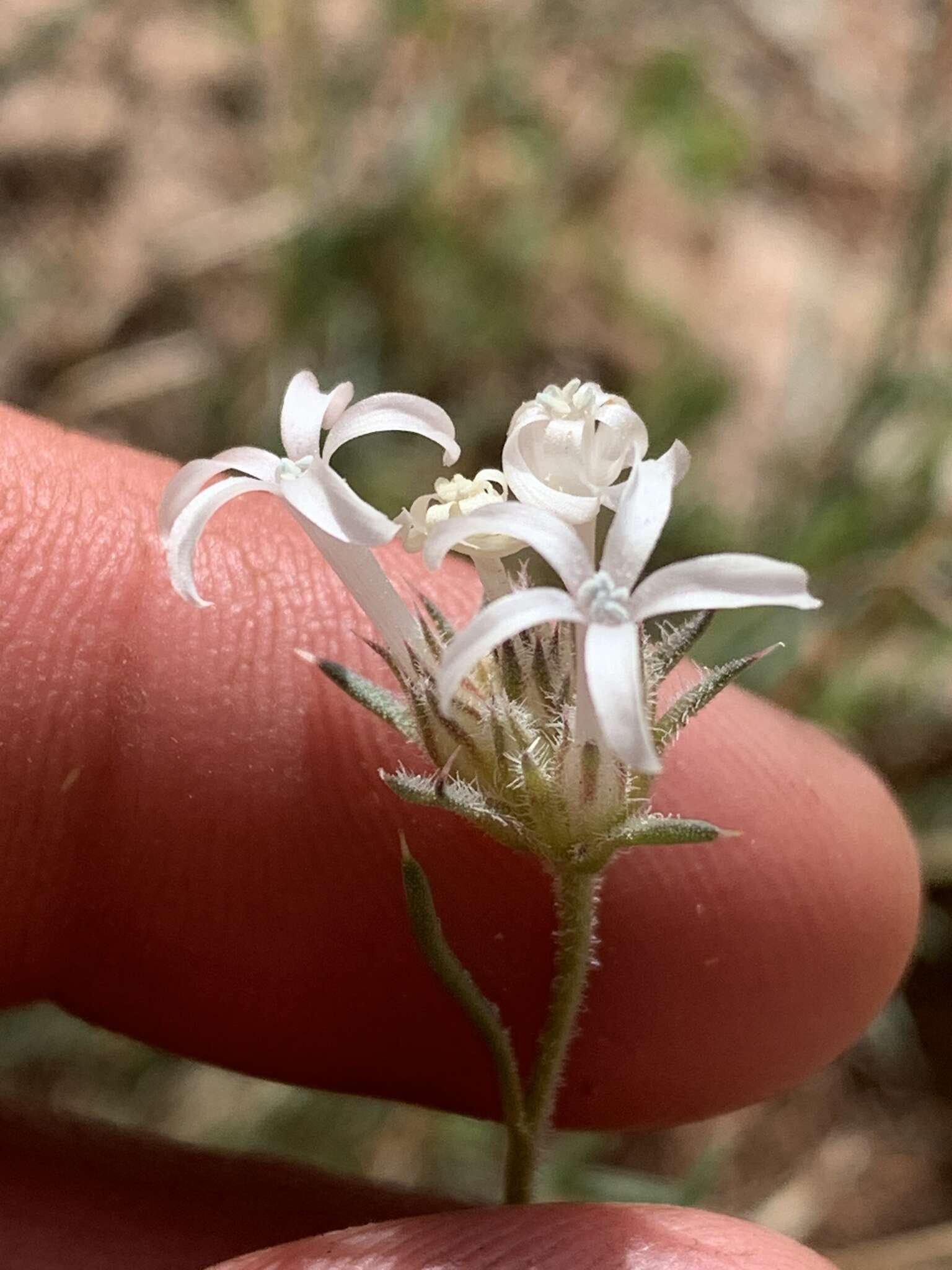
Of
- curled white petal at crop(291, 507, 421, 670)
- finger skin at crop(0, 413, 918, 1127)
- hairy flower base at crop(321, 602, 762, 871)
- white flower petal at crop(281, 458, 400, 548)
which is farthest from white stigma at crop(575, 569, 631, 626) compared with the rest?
finger skin at crop(0, 413, 918, 1127)

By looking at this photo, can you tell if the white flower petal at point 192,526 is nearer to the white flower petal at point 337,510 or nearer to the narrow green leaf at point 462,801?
the white flower petal at point 337,510

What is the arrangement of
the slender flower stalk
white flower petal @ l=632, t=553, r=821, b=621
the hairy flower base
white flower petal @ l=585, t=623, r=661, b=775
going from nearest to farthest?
white flower petal @ l=585, t=623, r=661, b=775 → white flower petal @ l=632, t=553, r=821, b=621 → the slender flower stalk → the hairy flower base

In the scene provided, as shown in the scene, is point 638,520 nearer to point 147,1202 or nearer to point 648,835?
point 648,835

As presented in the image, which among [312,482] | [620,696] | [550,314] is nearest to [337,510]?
[312,482]

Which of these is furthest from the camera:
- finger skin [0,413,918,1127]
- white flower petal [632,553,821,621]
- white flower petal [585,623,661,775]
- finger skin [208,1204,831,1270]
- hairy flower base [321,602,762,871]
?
finger skin [0,413,918,1127]

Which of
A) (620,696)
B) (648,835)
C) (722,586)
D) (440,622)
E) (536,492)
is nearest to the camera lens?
(620,696)

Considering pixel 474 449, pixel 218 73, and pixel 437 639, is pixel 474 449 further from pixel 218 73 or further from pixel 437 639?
pixel 437 639

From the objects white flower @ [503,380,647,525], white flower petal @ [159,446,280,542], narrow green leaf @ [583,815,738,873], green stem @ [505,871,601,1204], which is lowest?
green stem @ [505,871,601,1204]

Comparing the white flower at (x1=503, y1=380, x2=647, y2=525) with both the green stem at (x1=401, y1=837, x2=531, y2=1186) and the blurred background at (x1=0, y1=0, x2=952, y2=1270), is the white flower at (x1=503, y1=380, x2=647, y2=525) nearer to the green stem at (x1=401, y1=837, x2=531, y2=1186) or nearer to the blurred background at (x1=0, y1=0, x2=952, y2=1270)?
the green stem at (x1=401, y1=837, x2=531, y2=1186)
